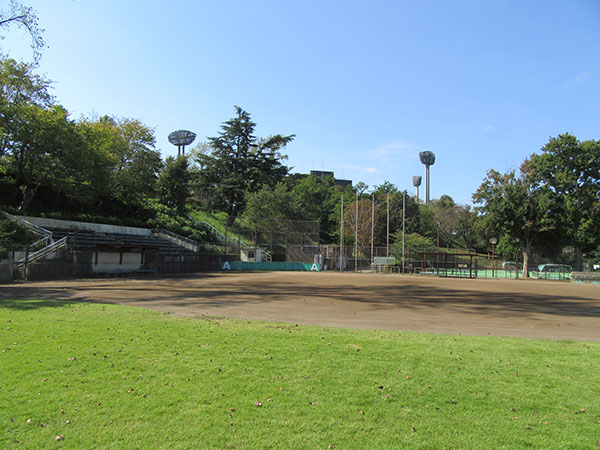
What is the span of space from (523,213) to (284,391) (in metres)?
47.7

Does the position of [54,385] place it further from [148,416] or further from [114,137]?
[114,137]

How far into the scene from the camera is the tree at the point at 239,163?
226 ft

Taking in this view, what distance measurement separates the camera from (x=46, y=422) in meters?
4.05

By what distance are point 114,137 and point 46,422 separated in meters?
48.0

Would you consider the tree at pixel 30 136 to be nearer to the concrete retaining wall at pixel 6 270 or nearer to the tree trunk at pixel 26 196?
the tree trunk at pixel 26 196

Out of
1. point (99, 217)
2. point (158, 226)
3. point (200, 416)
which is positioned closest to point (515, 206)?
point (158, 226)

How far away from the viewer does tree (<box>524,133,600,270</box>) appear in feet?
143

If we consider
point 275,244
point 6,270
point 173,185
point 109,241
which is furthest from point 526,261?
point 6,270

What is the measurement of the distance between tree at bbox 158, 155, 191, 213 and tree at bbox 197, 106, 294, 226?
1217 cm

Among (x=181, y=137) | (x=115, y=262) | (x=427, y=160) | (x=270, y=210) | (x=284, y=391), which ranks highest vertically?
(x=427, y=160)

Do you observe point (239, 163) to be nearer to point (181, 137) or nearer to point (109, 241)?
point (181, 137)

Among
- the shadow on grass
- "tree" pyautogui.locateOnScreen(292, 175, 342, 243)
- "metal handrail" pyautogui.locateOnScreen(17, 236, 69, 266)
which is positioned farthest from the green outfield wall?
"tree" pyautogui.locateOnScreen(292, 175, 342, 243)

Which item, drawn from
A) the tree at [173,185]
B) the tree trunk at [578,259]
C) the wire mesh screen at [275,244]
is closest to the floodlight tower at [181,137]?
the tree at [173,185]

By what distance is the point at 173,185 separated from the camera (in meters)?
55.5
